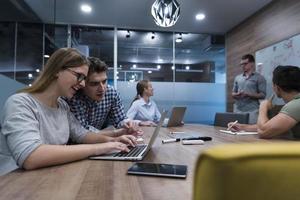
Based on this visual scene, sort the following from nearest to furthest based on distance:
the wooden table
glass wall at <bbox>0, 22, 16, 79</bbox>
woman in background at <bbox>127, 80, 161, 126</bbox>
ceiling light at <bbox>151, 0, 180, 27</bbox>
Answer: the wooden table, ceiling light at <bbox>151, 0, 180, 27</bbox>, glass wall at <bbox>0, 22, 16, 79</bbox>, woman in background at <bbox>127, 80, 161, 126</bbox>

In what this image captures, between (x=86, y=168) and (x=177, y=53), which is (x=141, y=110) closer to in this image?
(x=86, y=168)

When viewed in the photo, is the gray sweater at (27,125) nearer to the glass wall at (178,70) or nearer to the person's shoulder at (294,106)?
the person's shoulder at (294,106)

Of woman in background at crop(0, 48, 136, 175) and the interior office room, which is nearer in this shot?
the interior office room

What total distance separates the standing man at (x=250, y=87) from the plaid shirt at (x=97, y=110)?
2.21 meters

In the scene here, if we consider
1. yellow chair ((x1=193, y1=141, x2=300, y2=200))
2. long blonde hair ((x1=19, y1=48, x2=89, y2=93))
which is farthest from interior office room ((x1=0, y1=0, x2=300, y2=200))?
long blonde hair ((x1=19, y1=48, x2=89, y2=93))

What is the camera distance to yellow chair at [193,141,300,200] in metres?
0.23

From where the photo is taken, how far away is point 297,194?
24 cm

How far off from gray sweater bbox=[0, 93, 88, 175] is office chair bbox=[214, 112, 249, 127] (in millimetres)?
1938

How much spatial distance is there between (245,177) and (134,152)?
95cm

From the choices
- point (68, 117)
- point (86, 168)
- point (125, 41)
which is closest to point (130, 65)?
point (125, 41)

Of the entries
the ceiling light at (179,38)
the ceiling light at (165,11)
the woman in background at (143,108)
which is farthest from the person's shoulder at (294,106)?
the ceiling light at (179,38)

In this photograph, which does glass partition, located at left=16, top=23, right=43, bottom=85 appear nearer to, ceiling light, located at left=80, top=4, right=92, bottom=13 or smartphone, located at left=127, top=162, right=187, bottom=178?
ceiling light, located at left=80, top=4, right=92, bottom=13

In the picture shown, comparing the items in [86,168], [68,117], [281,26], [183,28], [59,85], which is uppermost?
[183,28]

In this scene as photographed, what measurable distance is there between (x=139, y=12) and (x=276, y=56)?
234 centimetres
